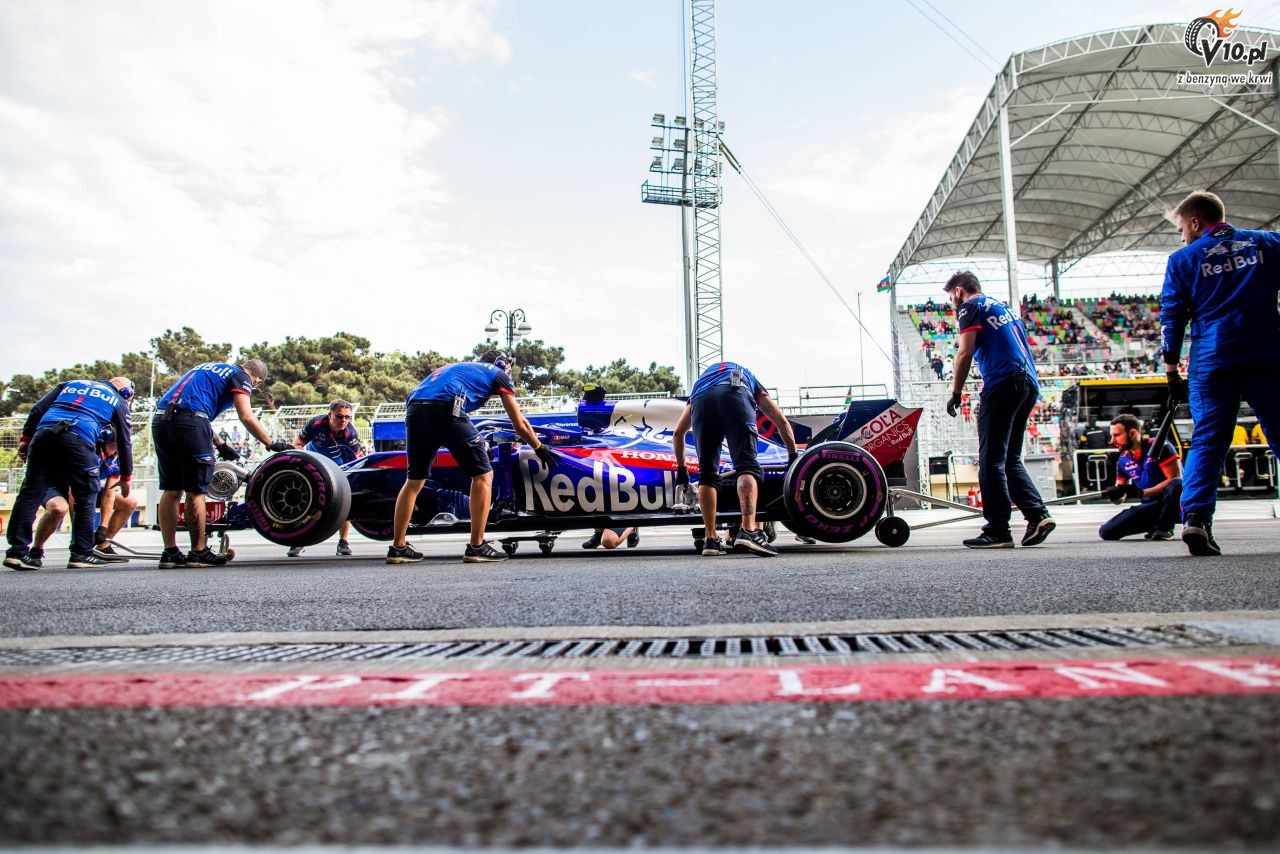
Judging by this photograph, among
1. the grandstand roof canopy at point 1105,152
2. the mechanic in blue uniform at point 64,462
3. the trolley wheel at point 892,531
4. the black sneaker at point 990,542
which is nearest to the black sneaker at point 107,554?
the mechanic in blue uniform at point 64,462

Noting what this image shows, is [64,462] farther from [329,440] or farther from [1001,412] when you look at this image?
[1001,412]

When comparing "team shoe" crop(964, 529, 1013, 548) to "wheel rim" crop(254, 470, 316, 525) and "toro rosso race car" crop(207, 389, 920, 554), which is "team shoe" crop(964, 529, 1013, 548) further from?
"wheel rim" crop(254, 470, 316, 525)

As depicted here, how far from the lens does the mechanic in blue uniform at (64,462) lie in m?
6.08

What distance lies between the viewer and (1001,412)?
209 inches

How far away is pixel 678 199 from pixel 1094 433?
18.1 m

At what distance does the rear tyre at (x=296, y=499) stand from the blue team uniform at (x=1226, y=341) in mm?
5116

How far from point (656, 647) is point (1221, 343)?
11.6 feet

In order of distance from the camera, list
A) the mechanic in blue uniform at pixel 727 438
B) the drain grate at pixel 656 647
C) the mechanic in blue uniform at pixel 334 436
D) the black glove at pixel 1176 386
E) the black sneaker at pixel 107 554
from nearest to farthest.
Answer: the drain grate at pixel 656 647 < the black glove at pixel 1176 386 < the mechanic in blue uniform at pixel 727 438 < the black sneaker at pixel 107 554 < the mechanic in blue uniform at pixel 334 436

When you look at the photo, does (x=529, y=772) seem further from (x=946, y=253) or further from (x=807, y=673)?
(x=946, y=253)

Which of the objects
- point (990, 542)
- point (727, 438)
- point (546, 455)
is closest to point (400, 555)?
point (546, 455)

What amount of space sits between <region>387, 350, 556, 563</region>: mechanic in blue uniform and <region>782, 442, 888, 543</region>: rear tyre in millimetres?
1836

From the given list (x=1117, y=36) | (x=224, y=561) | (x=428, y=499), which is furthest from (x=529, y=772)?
(x=1117, y=36)

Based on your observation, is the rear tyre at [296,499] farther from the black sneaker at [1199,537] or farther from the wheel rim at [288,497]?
the black sneaker at [1199,537]

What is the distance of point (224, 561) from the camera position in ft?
20.0
